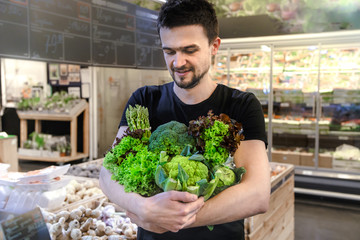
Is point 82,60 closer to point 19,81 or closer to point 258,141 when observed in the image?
point 258,141

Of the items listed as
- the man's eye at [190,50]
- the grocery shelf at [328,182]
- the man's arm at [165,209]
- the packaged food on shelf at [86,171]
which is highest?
the man's eye at [190,50]

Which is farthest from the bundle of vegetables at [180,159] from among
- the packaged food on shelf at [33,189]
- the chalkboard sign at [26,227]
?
the packaged food on shelf at [33,189]

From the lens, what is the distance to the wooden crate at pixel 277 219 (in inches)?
101

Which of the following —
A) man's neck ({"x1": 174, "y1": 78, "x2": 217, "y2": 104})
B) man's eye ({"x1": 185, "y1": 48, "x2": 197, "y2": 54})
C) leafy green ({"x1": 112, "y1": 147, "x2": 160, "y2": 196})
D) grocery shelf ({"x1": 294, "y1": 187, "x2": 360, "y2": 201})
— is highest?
man's eye ({"x1": 185, "y1": 48, "x2": 197, "y2": 54})

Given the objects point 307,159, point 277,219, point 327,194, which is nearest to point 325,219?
point 327,194

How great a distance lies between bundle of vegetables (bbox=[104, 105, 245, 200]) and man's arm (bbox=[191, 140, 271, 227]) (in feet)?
0.12

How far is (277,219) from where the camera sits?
3104mm

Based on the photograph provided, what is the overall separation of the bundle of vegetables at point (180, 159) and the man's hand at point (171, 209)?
0.03 meters

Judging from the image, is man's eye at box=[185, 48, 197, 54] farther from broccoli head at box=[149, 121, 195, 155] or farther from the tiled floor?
the tiled floor

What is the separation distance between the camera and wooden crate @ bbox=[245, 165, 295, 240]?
8.38ft

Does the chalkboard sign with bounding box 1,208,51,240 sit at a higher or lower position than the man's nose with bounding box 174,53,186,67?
lower

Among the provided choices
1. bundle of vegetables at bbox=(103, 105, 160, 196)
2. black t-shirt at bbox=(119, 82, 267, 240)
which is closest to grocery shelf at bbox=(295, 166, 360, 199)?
black t-shirt at bbox=(119, 82, 267, 240)

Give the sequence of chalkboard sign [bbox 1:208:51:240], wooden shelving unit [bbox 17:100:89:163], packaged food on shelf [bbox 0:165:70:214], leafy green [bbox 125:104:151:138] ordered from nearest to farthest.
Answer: leafy green [bbox 125:104:151:138] → chalkboard sign [bbox 1:208:51:240] → packaged food on shelf [bbox 0:165:70:214] → wooden shelving unit [bbox 17:100:89:163]

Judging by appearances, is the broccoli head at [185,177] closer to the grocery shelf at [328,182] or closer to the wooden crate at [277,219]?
the wooden crate at [277,219]
